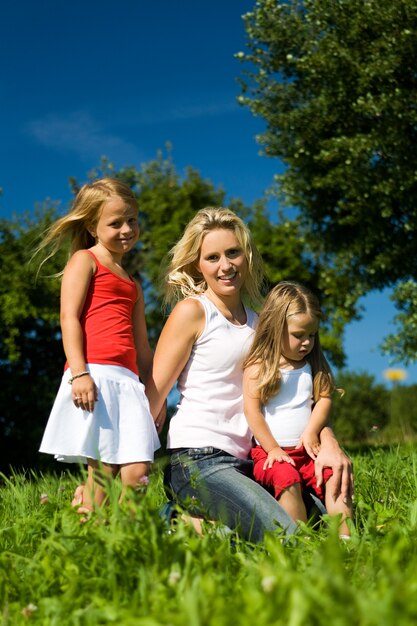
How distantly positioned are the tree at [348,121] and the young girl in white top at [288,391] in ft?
37.4

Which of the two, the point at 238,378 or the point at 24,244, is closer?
the point at 238,378

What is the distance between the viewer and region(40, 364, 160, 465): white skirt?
4.32 meters

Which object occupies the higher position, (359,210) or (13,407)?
(359,210)

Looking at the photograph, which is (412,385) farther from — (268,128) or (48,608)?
(48,608)

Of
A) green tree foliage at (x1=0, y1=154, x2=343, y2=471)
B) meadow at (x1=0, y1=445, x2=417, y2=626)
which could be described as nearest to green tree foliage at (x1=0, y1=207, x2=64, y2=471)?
green tree foliage at (x1=0, y1=154, x2=343, y2=471)

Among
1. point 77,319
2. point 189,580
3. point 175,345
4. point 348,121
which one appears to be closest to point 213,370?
point 175,345

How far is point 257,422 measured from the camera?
4.28 meters

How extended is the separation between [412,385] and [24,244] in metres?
14.3

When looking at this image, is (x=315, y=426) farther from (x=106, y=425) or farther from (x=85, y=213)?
(x=85, y=213)

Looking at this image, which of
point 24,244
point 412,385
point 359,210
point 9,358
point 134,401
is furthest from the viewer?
point 412,385

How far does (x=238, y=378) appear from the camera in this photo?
14.9 feet

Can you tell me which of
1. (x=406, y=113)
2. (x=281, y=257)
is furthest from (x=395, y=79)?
(x=281, y=257)

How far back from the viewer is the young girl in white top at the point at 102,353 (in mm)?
4328

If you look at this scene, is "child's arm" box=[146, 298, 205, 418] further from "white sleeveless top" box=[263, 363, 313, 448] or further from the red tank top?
"white sleeveless top" box=[263, 363, 313, 448]
